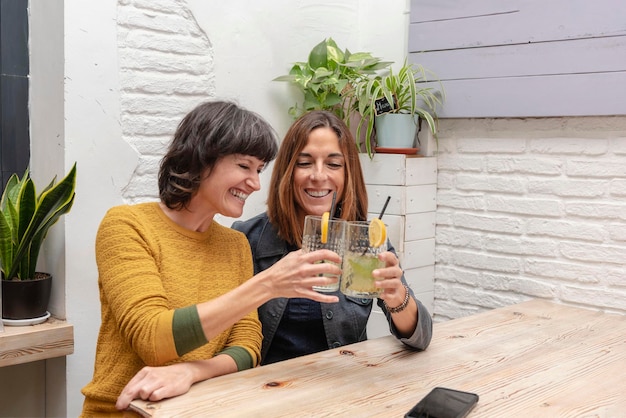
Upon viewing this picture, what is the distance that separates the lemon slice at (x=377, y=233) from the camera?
1.36 m

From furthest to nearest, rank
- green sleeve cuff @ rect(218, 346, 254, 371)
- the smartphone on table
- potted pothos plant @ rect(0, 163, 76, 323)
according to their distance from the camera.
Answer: potted pothos plant @ rect(0, 163, 76, 323) < green sleeve cuff @ rect(218, 346, 254, 371) < the smartphone on table

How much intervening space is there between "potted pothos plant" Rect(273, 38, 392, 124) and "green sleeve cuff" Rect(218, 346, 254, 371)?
1299 mm

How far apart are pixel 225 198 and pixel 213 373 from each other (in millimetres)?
403

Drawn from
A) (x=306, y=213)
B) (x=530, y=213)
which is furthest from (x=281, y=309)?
(x=530, y=213)

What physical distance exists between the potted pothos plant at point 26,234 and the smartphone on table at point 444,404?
4.01ft

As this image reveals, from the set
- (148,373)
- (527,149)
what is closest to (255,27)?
(527,149)

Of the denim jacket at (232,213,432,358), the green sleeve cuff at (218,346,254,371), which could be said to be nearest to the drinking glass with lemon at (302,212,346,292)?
the green sleeve cuff at (218,346,254,371)

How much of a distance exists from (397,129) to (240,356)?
132cm

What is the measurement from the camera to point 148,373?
1336mm

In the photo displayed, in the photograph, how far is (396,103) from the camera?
8.68 ft

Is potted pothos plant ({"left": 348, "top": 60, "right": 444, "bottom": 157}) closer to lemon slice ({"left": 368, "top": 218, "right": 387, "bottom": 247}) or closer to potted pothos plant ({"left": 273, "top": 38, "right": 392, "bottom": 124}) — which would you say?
potted pothos plant ({"left": 273, "top": 38, "right": 392, "bottom": 124})

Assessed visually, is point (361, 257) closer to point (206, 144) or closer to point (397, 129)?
point (206, 144)

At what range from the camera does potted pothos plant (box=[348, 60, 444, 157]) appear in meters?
2.60

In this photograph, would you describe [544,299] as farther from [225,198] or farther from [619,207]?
[225,198]
